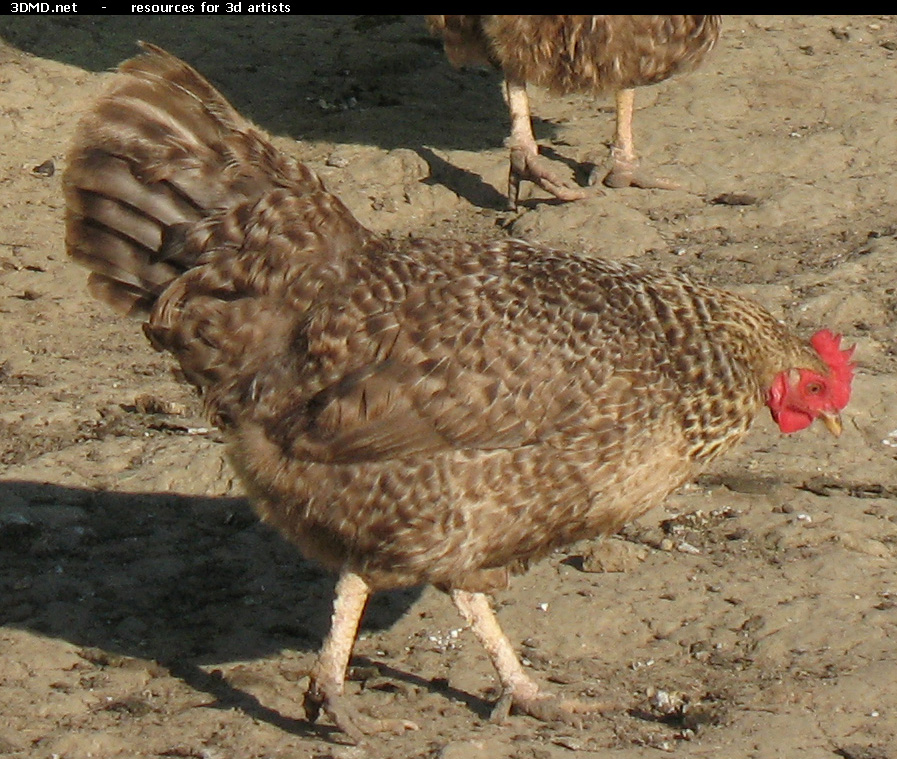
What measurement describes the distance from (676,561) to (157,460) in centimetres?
195

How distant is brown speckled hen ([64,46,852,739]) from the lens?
12.9 feet

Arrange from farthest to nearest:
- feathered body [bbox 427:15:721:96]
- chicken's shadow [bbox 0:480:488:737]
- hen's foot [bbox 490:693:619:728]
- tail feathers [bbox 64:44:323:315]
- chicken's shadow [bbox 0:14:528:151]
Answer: chicken's shadow [bbox 0:14:528:151]
feathered body [bbox 427:15:721:96]
chicken's shadow [bbox 0:480:488:737]
tail feathers [bbox 64:44:323:315]
hen's foot [bbox 490:693:619:728]

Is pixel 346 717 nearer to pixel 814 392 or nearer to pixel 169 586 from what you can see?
pixel 169 586

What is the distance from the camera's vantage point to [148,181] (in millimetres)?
4355

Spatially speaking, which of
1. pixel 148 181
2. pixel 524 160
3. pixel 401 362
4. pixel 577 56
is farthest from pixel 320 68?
pixel 401 362

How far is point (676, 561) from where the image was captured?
16.0 ft

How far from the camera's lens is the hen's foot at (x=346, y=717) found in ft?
13.5

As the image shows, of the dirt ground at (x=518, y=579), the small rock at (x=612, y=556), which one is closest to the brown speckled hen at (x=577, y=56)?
the dirt ground at (x=518, y=579)

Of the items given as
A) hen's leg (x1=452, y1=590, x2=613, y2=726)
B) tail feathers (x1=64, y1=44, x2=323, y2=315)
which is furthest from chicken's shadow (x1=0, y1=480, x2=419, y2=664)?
tail feathers (x1=64, y1=44, x2=323, y2=315)

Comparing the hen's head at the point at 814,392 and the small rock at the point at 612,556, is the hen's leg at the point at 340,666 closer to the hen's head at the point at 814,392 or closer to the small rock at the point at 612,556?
the small rock at the point at 612,556

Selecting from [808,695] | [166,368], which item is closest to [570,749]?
[808,695]

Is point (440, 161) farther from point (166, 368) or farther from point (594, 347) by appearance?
point (594, 347)

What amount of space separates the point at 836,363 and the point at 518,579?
129cm

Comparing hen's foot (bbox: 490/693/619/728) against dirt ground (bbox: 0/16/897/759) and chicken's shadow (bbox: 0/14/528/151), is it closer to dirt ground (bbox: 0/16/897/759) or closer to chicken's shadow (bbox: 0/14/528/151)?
dirt ground (bbox: 0/16/897/759)
